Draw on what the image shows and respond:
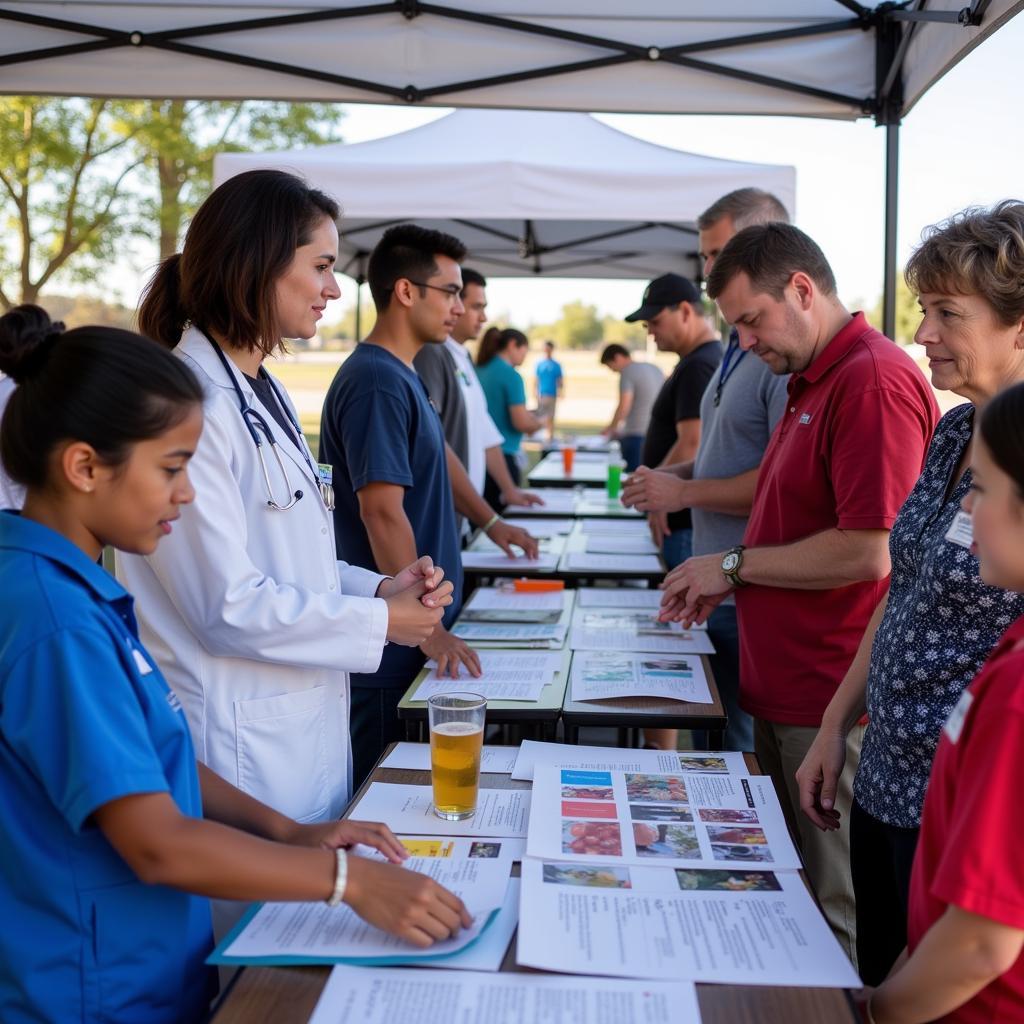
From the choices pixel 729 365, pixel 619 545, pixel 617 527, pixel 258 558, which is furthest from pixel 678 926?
pixel 617 527

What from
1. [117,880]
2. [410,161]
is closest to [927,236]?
[117,880]

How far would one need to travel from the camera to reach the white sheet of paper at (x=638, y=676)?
206 centimetres

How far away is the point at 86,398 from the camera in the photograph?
1.09 m

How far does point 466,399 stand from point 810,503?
2509 millimetres

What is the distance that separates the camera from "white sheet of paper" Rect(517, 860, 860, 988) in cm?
110

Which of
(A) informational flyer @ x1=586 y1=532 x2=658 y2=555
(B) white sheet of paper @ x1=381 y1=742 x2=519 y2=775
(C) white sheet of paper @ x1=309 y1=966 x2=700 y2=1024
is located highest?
(C) white sheet of paper @ x1=309 y1=966 x2=700 y2=1024

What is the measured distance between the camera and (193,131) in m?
15.1

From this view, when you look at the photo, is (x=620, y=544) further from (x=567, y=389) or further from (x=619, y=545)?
(x=567, y=389)

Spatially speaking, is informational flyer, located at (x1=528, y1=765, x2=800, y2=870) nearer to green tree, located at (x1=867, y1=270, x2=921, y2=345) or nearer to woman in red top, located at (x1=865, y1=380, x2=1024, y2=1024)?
woman in red top, located at (x1=865, y1=380, x2=1024, y2=1024)

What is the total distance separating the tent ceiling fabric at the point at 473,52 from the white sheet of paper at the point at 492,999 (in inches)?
132

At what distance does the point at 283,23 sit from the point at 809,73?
186 centimetres

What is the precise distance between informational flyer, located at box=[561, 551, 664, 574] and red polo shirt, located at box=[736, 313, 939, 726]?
108 centimetres

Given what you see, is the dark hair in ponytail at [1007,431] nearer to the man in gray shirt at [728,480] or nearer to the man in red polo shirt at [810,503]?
the man in red polo shirt at [810,503]

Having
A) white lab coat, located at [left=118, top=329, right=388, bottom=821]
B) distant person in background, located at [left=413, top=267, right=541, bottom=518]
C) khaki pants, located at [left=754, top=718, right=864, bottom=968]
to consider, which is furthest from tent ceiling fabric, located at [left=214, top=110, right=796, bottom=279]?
white lab coat, located at [left=118, top=329, right=388, bottom=821]
